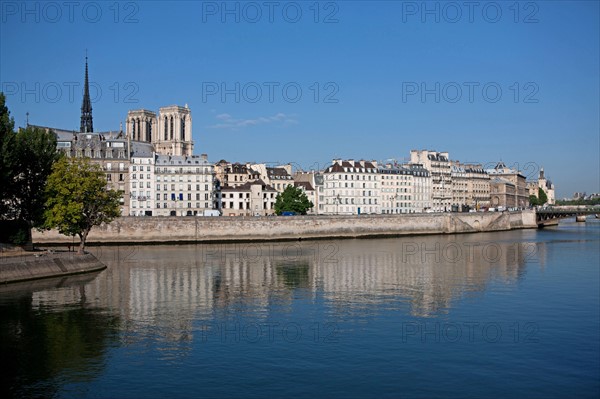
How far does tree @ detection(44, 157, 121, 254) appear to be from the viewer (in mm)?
Result: 56500

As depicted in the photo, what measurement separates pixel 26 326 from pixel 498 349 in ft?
72.1

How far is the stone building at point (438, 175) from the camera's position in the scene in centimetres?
16088

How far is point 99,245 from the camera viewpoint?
86.1 m

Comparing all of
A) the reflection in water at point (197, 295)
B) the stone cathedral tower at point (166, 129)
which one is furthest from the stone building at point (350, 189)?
the reflection in water at point (197, 295)

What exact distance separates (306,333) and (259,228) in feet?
214

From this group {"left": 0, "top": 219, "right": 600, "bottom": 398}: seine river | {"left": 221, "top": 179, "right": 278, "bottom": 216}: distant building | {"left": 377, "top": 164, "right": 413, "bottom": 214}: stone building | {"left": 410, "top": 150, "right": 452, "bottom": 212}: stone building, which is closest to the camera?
{"left": 0, "top": 219, "right": 600, "bottom": 398}: seine river

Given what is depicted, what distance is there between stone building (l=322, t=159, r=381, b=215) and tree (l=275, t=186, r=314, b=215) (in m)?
18.7

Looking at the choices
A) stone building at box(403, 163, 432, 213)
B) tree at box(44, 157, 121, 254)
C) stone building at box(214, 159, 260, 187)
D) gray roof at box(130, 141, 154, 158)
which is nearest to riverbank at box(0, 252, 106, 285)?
tree at box(44, 157, 121, 254)

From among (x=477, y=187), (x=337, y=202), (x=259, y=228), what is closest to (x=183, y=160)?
(x=259, y=228)

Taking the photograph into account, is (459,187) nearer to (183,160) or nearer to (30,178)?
(183,160)

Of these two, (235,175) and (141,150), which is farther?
(235,175)

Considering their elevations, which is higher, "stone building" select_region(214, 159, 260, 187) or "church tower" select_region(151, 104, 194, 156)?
"church tower" select_region(151, 104, 194, 156)

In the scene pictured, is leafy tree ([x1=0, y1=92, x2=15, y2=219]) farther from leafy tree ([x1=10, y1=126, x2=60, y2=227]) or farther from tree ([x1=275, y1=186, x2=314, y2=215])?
tree ([x1=275, y1=186, x2=314, y2=215])

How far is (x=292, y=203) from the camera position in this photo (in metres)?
114
